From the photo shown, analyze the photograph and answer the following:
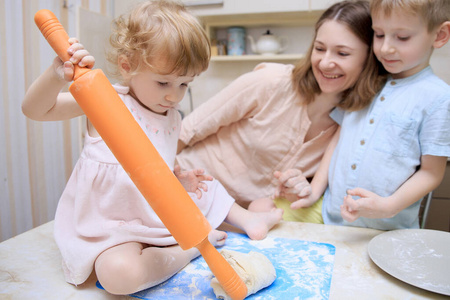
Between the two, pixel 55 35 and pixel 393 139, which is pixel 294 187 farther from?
pixel 55 35

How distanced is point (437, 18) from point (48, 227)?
1159 mm

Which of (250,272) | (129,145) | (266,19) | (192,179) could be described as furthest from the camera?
(266,19)

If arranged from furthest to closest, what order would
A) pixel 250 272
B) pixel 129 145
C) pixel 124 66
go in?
pixel 124 66 → pixel 250 272 → pixel 129 145

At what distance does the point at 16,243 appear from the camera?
88 centimetres

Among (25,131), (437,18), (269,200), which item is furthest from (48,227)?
(437,18)

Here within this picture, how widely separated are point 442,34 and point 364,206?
500 millimetres

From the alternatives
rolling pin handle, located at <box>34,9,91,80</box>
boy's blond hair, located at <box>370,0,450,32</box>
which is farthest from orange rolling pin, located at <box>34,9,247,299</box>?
boy's blond hair, located at <box>370,0,450,32</box>

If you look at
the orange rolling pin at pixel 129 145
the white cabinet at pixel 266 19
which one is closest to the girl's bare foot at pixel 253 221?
the orange rolling pin at pixel 129 145

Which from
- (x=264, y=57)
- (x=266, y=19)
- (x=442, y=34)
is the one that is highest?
(x=266, y=19)

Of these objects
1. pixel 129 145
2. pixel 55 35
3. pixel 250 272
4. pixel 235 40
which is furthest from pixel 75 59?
pixel 235 40

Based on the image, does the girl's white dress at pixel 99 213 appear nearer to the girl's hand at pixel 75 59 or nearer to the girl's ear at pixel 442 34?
the girl's hand at pixel 75 59

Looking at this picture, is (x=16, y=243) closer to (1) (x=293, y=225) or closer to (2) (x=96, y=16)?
(1) (x=293, y=225)

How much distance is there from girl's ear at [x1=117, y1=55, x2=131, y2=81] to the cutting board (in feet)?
1.49

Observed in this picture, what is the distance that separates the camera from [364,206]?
0.90 m
